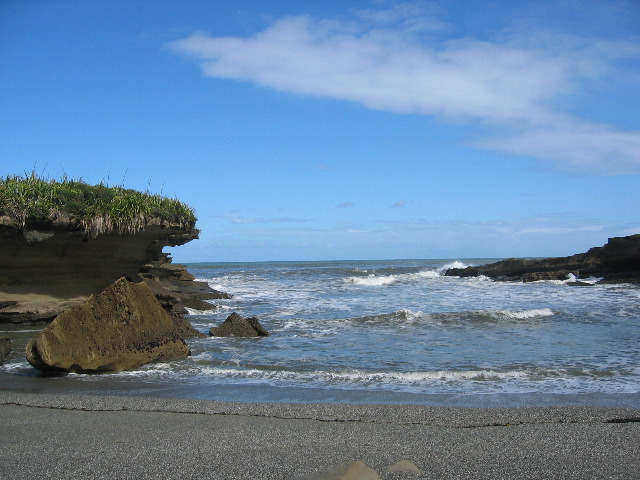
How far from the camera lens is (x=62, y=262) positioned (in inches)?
482

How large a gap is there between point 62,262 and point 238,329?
14.0 feet

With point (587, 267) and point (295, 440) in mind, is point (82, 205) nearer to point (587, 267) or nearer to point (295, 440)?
point (295, 440)

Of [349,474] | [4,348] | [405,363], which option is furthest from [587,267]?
[349,474]

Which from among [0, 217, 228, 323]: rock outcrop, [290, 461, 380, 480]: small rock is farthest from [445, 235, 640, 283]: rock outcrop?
[290, 461, 380, 480]: small rock

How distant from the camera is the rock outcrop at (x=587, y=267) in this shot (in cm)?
2888

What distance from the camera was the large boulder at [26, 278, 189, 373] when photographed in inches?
313

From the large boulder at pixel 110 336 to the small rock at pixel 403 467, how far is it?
574 centimetres

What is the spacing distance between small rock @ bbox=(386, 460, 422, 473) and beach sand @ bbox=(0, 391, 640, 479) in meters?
0.06

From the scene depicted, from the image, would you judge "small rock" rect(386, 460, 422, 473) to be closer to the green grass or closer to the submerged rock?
the submerged rock

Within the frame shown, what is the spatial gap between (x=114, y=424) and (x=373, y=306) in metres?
14.3

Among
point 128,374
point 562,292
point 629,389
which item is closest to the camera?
point 629,389

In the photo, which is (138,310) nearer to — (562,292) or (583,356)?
(583,356)

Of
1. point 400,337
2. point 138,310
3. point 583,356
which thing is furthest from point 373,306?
point 138,310

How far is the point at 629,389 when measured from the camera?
7258mm
